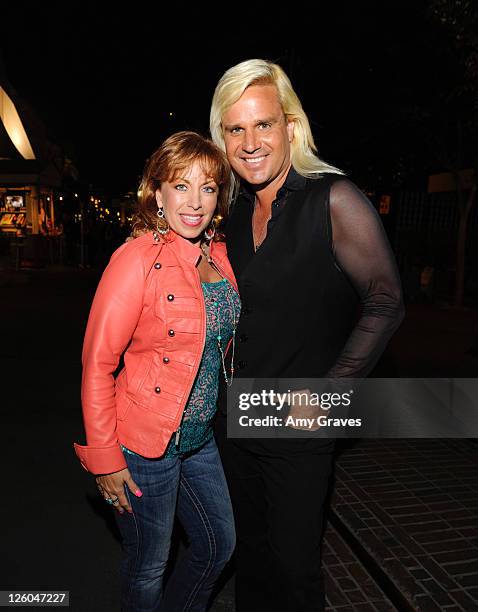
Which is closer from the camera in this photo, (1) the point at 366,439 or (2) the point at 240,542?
(2) the point at 240,542

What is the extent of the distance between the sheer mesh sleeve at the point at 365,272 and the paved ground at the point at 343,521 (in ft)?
5.50

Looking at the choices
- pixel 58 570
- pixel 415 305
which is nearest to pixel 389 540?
pixel 58 570

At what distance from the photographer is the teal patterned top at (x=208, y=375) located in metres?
2.14

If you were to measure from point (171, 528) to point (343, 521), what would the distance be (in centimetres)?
184

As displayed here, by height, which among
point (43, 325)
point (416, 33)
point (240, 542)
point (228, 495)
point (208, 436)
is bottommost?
point (43, 325)

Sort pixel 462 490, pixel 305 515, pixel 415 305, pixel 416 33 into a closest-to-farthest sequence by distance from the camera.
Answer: pixel 305 515
pixel 462 490
pixel 416 33
pixel 415 305

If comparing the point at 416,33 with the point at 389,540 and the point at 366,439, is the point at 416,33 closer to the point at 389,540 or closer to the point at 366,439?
the point at 366,439

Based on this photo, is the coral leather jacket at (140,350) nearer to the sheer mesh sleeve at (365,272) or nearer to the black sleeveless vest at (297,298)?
the black sleeveless vest at (297,298)

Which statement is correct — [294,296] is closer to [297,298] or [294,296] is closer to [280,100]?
[297,298]

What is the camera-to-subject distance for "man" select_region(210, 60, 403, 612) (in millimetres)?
2014

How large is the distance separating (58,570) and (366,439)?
118 inches

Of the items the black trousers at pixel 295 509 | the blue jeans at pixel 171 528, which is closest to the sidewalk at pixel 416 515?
the black trousers at pixel 295 509

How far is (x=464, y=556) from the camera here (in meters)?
3.25

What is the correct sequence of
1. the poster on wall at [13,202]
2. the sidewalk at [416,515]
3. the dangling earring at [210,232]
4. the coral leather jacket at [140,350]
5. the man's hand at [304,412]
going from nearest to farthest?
1. the coral leather jacket at [140,350]
2. the man's hand at [304,412]
3. the dangling earring at [210,232]
4. the sidewalk at [416,515]
5. the poster on wall at [13,202]
